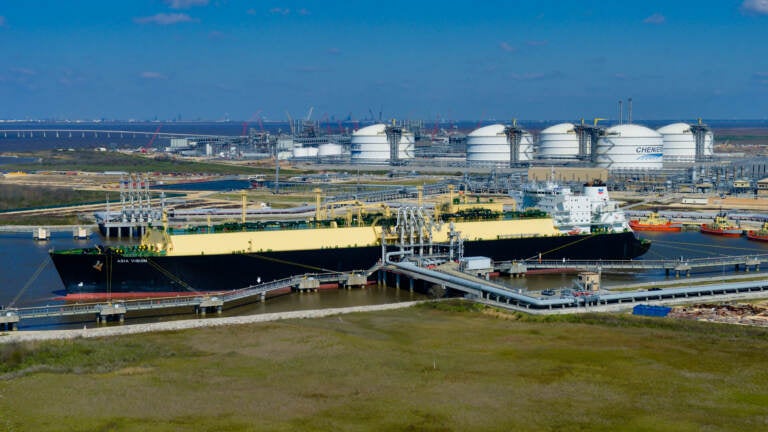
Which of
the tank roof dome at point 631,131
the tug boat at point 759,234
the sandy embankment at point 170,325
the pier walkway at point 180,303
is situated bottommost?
the sandy embankment at point 170,325

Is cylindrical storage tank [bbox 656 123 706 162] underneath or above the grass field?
above

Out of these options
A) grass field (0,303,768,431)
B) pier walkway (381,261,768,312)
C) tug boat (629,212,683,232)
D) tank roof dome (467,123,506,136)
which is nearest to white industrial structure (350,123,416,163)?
tank roof dome (467,123,506,136)

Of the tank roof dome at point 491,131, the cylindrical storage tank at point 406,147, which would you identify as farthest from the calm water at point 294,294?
the cylindrical storage tank at point 406,147

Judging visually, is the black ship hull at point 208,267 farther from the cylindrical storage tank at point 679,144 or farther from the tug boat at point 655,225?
the cylindrical storage tank at point 679,144

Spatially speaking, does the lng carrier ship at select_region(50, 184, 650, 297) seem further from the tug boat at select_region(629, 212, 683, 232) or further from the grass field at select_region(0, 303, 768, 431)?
the tug boat at select_region(629, 212, 683, 232)

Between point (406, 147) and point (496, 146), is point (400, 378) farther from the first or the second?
point (406, 147)

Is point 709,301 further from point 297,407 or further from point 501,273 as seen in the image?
point 297,407
